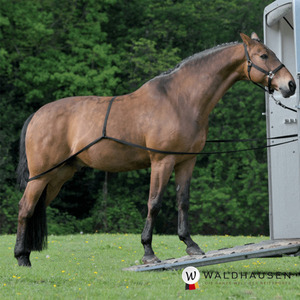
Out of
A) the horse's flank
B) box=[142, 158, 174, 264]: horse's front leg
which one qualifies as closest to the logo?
box=[142, 158, 174, 264]: horse's front leg

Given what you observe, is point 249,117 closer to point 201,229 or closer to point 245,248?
point 201,229

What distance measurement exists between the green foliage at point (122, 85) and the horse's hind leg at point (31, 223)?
12205mm

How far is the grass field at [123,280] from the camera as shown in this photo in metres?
5.27

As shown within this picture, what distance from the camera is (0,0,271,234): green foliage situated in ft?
67.0

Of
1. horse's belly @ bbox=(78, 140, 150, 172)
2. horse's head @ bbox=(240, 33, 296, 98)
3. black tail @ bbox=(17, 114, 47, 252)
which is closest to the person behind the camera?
horse's head @ bbox=(240, 33, 296, 98)

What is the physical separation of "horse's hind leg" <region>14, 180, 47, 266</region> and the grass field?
0.73ft

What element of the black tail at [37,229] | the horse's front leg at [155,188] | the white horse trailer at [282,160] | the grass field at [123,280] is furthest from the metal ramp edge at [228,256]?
the black tail at [37,229]

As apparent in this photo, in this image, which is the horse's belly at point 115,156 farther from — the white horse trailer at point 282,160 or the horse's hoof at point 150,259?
the white horse trailer at point 282,160

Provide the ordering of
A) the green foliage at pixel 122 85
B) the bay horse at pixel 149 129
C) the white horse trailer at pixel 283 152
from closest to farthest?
the bay horse at pixel 149 129
the white horse trailer at pixel 283 152
the green foliage at pixel 122 85

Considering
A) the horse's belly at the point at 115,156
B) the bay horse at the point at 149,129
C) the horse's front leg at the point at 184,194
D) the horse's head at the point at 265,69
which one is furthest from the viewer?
the horse's front leg at the point at 184,194

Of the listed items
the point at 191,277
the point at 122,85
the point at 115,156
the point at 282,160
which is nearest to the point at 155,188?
the point at 115,156

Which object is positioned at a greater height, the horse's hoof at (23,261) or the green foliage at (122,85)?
the green foliage at (122,85)

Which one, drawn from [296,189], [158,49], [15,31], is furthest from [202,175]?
[296,189]

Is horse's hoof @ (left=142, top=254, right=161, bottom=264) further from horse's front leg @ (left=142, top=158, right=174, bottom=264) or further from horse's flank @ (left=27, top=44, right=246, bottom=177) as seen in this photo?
horse's flank @ (left=27, top=44, right=246, bottom=177)
